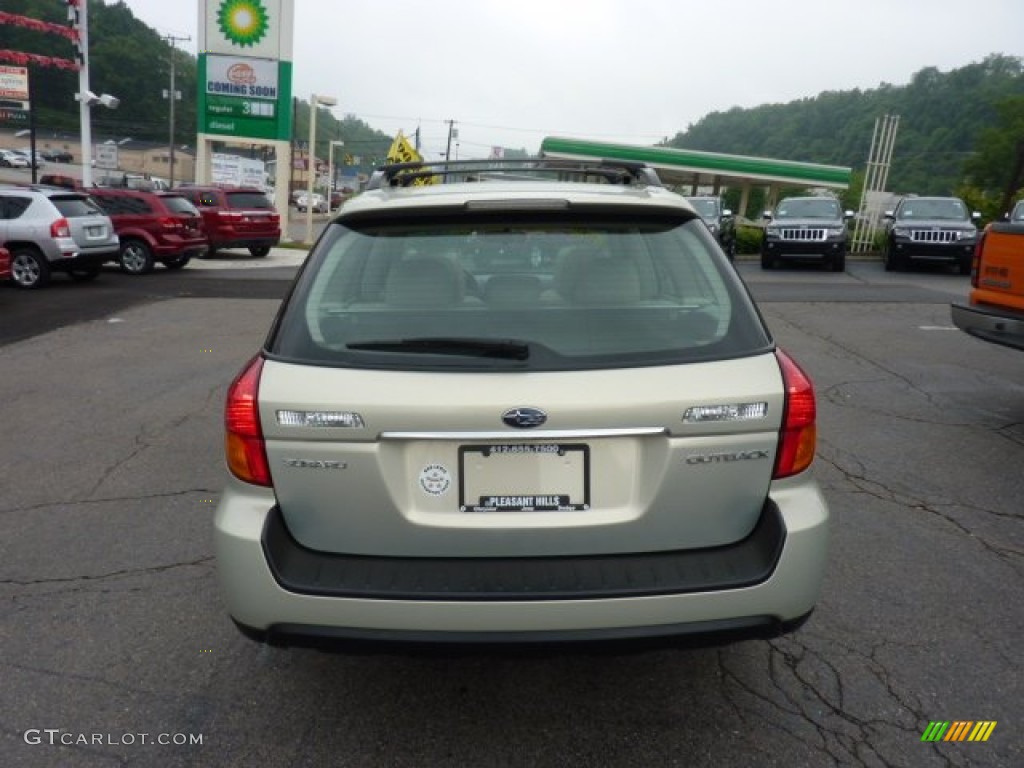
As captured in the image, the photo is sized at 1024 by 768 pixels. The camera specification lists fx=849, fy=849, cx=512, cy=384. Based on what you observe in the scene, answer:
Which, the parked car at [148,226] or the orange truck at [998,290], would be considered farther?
the parked car at [148,226]

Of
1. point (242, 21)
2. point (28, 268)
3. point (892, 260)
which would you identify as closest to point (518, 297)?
point (28, 268)

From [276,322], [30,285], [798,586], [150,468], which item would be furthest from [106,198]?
[798,586]

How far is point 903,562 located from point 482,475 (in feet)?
8.52

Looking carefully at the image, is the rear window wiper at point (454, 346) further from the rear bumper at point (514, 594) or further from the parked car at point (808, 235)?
the parked car at point (808, 235)

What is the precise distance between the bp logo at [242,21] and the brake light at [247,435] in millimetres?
26096

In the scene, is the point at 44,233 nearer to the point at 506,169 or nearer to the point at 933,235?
the point at 506,169

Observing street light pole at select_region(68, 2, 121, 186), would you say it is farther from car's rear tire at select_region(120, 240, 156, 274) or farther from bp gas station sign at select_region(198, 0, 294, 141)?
car's rear tire at select_region(120, 240, 156, 274)

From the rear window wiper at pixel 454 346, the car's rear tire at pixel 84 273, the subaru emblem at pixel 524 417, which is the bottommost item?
the car's rear tire at pixel 84 273

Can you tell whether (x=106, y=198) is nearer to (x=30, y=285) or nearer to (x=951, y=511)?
(x=30, y=285)

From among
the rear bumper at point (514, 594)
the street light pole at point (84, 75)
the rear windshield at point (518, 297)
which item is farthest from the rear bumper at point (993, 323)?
the street light pole at point (84, 75)

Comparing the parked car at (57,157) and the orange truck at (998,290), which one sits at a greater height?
the orange truck at (998,290)

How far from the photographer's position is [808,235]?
806 inches

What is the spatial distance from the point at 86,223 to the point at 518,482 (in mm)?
15140

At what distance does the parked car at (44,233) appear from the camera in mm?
14461
